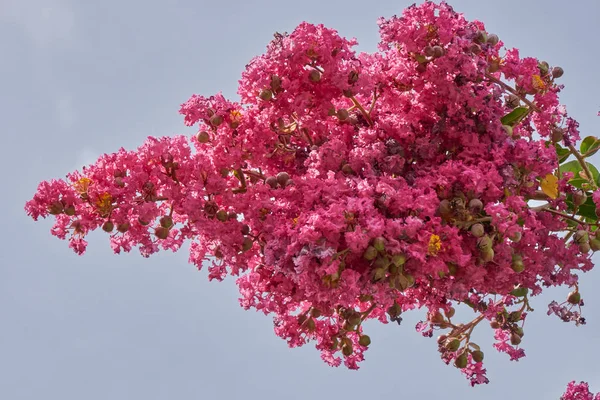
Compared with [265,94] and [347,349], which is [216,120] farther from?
[347,349]

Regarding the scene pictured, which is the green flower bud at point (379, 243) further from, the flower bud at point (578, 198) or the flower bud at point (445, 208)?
the flower bud at point (578, 198)

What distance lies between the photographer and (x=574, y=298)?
3.92 m

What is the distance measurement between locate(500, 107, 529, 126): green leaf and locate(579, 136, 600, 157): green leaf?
0.48 m

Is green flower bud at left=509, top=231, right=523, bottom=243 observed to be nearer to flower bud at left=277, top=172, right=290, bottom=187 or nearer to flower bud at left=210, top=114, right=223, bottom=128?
flower bud at left=277, top=172, right=290, bottom=187

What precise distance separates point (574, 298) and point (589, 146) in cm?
79

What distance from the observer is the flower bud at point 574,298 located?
12.9 ft

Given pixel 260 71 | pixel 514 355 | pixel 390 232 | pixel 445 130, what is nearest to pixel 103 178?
pixel 260 71

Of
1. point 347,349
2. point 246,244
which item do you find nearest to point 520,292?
point 347,349

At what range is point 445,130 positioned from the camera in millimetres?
3463

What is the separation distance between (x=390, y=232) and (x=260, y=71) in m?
0.98

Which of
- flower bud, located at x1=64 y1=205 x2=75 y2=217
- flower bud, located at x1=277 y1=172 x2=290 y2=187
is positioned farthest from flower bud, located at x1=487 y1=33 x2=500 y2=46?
flower bud, located at x1=64 y1=205 x2=75 y2=217

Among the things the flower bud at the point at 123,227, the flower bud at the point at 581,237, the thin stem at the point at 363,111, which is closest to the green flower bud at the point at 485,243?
the flower bud at the point at 581,237

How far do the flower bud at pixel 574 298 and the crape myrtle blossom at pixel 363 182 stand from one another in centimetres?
9

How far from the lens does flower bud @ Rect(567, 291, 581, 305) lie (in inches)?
154
